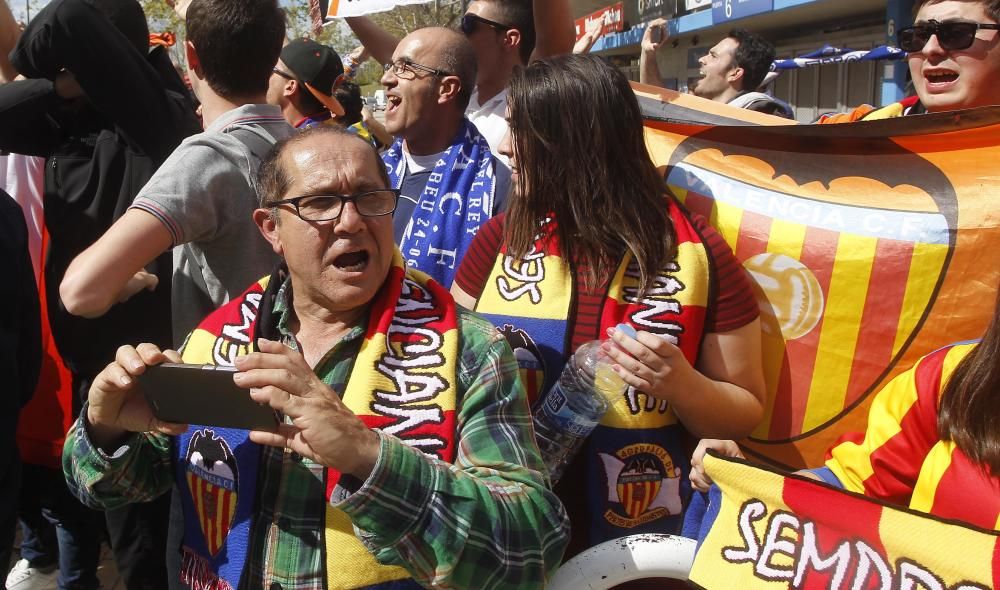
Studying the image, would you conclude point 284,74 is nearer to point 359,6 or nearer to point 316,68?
point 316,68

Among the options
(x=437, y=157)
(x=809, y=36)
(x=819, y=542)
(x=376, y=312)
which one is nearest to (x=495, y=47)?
(x=437, y=157)

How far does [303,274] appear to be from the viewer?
1.77m

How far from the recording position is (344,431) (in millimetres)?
1383

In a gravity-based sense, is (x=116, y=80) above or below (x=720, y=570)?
above

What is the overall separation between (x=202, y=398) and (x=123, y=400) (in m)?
0.27

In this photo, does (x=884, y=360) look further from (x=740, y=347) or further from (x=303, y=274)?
(x=303, y=274)

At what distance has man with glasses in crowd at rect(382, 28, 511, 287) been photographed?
2.75 m

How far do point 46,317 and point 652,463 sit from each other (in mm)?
2451

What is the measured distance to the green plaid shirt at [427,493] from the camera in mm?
1396

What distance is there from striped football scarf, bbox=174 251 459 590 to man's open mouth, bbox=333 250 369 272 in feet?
0.27

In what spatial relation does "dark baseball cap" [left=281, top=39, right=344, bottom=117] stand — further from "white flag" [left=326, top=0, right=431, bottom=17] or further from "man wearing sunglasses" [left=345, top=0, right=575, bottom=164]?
"man wearing sunglasses" [left=345, top=0, right=575, bottom=164]

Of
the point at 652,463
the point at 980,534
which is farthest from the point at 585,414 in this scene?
the point at 980,534

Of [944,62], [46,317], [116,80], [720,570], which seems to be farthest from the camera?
[46,317]

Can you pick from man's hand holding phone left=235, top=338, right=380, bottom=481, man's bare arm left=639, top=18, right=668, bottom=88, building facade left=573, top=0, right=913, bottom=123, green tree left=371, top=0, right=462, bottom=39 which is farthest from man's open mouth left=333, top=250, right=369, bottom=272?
green tree left=371, top=0, right=462, bottom=39
